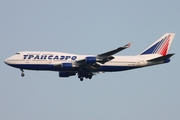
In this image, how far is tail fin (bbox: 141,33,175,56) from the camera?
82.4 metres

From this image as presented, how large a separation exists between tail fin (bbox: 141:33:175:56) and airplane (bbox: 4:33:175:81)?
68.7 inches

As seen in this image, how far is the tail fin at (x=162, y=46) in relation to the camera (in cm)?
8238

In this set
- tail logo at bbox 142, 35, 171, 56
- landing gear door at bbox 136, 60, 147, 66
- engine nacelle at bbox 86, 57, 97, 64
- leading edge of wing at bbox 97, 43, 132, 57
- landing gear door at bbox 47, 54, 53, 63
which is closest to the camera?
leading edge of wing at bbox 97, 43, 132, 57

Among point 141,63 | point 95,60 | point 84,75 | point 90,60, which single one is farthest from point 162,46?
point 90,60

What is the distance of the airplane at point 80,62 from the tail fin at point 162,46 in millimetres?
1745

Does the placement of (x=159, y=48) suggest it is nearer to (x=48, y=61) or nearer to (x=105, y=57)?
(x=105, y=57)

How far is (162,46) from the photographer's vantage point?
82.7m

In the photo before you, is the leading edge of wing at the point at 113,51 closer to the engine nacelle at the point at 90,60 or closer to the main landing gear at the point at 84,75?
the engine nacelle at the point at 90,60

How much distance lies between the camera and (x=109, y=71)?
78.4 metres

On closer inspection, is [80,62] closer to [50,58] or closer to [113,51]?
[50,58]

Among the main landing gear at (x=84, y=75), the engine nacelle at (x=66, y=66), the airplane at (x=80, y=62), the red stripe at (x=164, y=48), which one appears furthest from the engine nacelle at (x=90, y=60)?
the red stripe at (x=164, y=48)

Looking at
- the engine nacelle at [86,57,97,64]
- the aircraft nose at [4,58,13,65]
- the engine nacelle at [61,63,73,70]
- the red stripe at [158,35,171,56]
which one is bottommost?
the engine nacelle at [61,63,73,70]

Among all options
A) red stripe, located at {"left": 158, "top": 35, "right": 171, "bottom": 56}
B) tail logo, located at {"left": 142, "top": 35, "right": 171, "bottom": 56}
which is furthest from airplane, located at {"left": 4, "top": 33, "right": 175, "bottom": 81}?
red stripe, located at {"left": 158, "top": 35, "right": 171, "bottom": 56}

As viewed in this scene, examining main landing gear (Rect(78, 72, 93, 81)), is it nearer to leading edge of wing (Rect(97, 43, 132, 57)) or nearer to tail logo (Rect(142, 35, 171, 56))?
leading edge of wing (Rect(97, 43, 132, 57))
